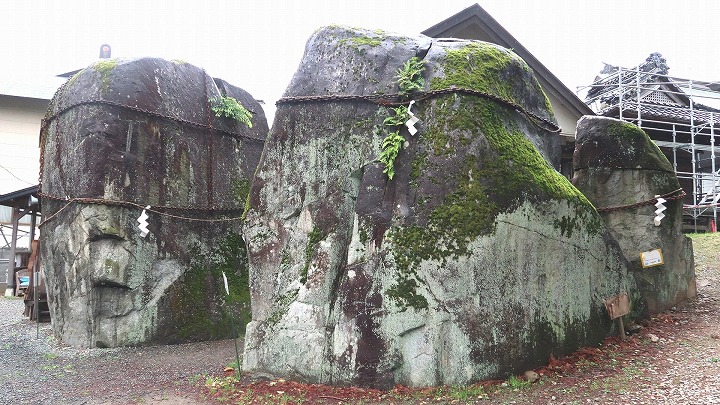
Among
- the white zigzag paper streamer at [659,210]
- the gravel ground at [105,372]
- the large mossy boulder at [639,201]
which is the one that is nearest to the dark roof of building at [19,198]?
the gravel ground at [105,372]

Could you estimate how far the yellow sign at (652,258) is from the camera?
7.71 metres

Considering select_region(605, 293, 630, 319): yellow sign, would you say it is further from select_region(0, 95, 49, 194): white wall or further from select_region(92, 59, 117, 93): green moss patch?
Result: select_region(0, 95, 49, 194): white wall

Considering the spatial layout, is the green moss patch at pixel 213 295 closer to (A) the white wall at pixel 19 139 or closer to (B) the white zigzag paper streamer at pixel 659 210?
(B) the white zigzag paper streamer at pixel 659 210

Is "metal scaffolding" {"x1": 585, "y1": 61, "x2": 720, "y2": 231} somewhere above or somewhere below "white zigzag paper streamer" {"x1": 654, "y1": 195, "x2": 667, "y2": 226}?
above

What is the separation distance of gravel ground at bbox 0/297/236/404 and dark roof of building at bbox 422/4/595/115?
433 inches

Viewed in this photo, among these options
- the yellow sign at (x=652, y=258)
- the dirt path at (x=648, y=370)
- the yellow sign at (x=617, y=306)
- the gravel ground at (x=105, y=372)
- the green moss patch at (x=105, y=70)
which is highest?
the green moss patch at (x=105, y=70)

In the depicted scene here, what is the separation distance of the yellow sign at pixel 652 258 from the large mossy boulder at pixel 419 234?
805 mm

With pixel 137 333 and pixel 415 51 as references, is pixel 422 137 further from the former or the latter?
pixel 137 333

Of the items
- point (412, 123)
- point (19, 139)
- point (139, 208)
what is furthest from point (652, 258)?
point (19, 139)

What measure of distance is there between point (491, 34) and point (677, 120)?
905cm

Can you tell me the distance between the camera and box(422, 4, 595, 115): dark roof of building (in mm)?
14922

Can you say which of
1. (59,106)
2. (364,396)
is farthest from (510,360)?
(59,106)

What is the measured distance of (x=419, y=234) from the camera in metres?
5.75

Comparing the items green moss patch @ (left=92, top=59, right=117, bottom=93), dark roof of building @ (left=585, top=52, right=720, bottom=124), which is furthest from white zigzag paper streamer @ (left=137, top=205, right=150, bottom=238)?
dark roof of building @ (left=585, top=52, right=720, bottom=124)
